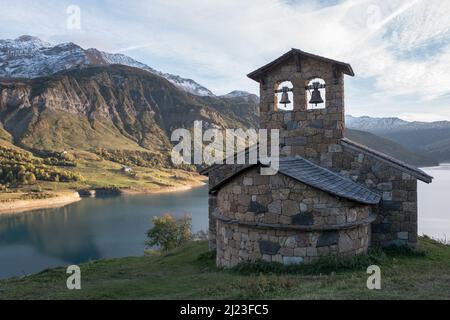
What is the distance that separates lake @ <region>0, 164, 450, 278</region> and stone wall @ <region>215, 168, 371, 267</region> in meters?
25.3

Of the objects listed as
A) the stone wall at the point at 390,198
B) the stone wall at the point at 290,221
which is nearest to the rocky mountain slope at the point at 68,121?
the stone wall at the point at 290,221

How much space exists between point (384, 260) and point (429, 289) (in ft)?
11.0

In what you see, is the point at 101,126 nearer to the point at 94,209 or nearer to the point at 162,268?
the point at 94,209

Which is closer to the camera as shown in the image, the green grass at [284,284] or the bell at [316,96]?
the green grass at [284,284]

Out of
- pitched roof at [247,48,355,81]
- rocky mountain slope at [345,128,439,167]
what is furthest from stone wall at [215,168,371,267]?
rocky mountain slope at [345,128,439,167]

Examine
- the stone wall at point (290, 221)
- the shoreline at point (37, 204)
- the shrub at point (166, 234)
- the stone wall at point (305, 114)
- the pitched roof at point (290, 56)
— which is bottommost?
the shoreline at point (37, 204)

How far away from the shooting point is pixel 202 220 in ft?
188

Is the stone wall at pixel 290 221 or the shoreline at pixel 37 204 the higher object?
the stone wall at pixel 290 221

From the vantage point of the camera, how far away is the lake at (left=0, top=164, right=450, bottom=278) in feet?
126

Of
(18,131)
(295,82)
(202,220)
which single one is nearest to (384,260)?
(295,82)

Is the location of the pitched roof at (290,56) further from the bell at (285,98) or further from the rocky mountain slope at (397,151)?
the rocky mountain slope at (397,151)

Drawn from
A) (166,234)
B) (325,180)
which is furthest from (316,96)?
(166,234)

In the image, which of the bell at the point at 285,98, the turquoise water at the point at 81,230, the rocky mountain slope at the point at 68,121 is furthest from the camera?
the rocky mountain slope at the point at 68,121

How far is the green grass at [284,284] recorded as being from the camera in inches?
238
